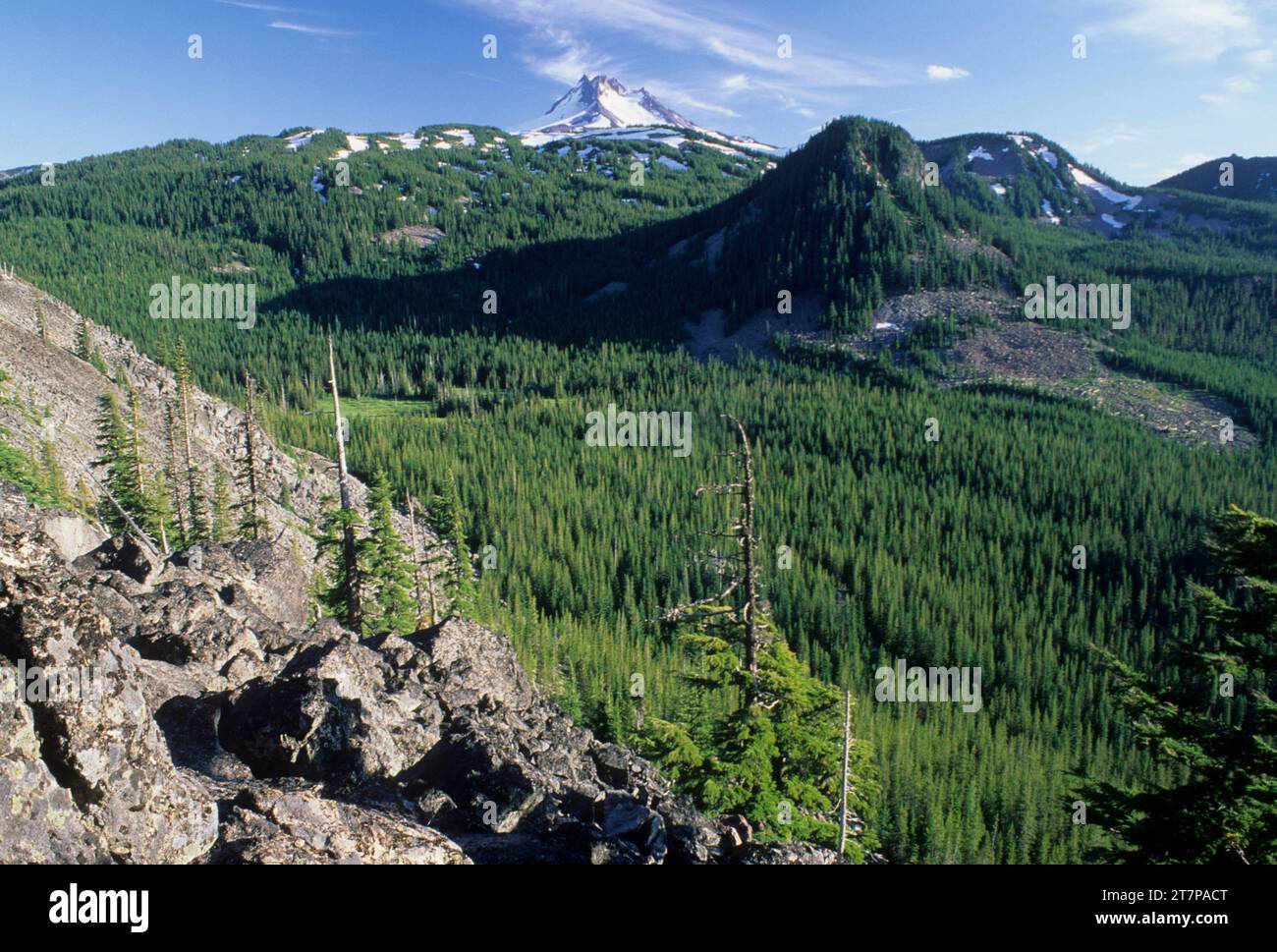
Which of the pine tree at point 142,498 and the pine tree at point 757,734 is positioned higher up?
the pine tree at point 142,498

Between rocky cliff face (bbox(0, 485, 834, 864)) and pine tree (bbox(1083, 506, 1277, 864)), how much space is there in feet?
19.2

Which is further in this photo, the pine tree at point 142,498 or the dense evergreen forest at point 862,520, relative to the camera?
the dense evergreen forest at point 862,520

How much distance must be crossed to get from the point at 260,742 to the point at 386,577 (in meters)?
21.3

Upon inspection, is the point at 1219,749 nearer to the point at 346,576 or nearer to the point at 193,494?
the point at 346,576

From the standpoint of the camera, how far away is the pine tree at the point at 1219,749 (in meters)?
11.8

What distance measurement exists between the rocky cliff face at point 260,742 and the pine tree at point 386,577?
6.24 m

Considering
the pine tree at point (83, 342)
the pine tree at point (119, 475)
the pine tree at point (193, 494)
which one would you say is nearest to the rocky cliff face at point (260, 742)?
the pine tree at point (119, 475)

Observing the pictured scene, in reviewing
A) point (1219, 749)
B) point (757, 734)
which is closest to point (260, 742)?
point (757, 734)

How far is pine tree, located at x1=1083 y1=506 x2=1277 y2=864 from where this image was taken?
38.6 feet

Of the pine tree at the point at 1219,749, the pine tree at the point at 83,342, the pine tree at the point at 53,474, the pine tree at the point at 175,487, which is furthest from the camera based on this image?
the pine tree at the point at 83,342

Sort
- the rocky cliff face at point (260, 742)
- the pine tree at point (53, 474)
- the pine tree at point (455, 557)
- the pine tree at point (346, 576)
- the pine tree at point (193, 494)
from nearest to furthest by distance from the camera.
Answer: the rocky cliff face at point (260, 742)
the pine tree at point (346, 576)
the pine tree at point (53, 474)
the pine tree at point (193, 494)
the pine tree at point (455, 557)

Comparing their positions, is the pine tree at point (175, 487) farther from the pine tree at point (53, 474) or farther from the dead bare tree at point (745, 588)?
the dead bare tree at point (745, 588)
